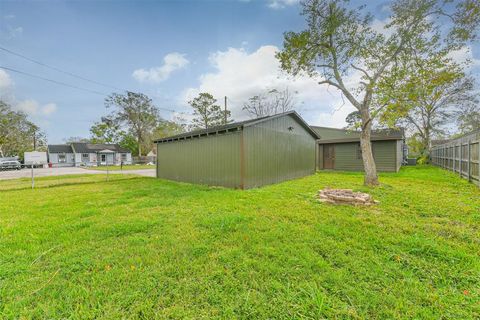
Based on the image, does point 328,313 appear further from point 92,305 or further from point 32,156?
point 32,156

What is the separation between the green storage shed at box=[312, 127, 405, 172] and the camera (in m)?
12.1

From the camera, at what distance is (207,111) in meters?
27.8

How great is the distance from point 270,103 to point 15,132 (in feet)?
117

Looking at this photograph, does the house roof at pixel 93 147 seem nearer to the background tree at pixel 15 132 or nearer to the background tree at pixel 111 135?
the background tree at pixel 111 135

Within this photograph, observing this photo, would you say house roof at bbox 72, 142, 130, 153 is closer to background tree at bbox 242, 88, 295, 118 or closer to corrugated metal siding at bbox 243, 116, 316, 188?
background tree at bbox 242, 88, 295, 118

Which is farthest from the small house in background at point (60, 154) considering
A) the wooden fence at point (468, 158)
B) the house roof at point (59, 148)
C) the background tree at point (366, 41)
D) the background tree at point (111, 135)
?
the wooden fence at point (468, 158)

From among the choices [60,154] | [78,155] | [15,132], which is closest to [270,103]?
[78,155]

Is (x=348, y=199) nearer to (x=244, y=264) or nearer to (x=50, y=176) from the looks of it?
(x=244, y=264)

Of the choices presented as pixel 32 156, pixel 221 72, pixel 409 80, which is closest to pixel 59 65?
pixel 32 156

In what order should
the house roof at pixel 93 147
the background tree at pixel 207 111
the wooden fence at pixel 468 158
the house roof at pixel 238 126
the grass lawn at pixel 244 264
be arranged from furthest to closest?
the house roof at pixel 93 147
the background tree at pixel 207 111
the house roof at pixel 238 126
the wooden fence at pixel 468 158
the grass lawn at pixel 244 264

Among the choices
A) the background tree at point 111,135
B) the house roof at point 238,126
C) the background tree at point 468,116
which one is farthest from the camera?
the background tree at point 111,135

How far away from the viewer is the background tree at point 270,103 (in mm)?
22641

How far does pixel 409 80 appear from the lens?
20.6 ft

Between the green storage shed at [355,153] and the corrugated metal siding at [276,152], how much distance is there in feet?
9.72
